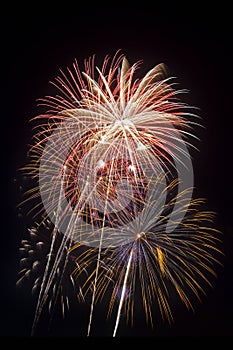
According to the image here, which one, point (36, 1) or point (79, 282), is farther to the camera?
point (36, 1)

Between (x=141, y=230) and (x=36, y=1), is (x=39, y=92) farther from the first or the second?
(x=141, y=230)

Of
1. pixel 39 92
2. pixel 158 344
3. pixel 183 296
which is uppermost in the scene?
pixel 39 92

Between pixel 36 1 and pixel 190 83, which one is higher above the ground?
pixel 36 1

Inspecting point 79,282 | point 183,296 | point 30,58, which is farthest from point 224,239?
point 30,58
